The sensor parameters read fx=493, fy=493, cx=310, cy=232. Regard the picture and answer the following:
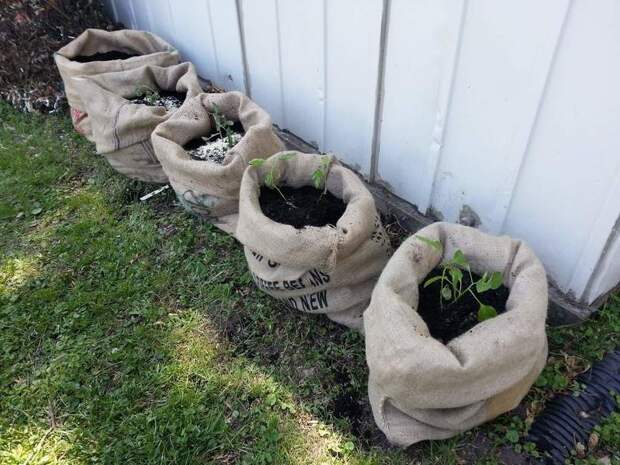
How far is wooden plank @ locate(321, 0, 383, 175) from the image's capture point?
6.32 ft

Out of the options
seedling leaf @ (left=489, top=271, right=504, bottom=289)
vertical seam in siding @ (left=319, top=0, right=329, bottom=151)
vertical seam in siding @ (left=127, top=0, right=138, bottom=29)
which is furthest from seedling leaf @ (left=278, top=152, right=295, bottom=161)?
vertical seam in siding @ (left=127, top=0, right=138, bottom=29)

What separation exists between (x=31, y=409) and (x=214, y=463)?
0.71m

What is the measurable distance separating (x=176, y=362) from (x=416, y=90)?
136 centimetres

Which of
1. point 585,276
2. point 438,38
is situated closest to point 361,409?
point 585,276

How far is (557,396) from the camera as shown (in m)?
1.61

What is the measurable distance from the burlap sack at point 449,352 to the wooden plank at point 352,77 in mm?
780

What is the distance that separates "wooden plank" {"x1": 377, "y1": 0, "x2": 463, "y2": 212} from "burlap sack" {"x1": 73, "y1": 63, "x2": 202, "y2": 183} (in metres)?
1.09

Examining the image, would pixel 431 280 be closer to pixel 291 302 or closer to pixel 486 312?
pixel 486 312

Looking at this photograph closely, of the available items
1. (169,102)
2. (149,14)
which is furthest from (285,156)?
(149,14)

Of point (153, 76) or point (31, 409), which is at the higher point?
point (153, 76)

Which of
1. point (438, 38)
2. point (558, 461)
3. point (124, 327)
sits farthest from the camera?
point (124, 327)

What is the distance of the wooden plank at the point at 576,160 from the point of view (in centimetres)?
132

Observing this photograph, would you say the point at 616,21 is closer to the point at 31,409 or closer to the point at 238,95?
the point at 238,95

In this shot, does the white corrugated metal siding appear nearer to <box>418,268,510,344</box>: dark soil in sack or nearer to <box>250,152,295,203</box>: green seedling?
<box>418,268,510,344</box>: dark soil in sack
